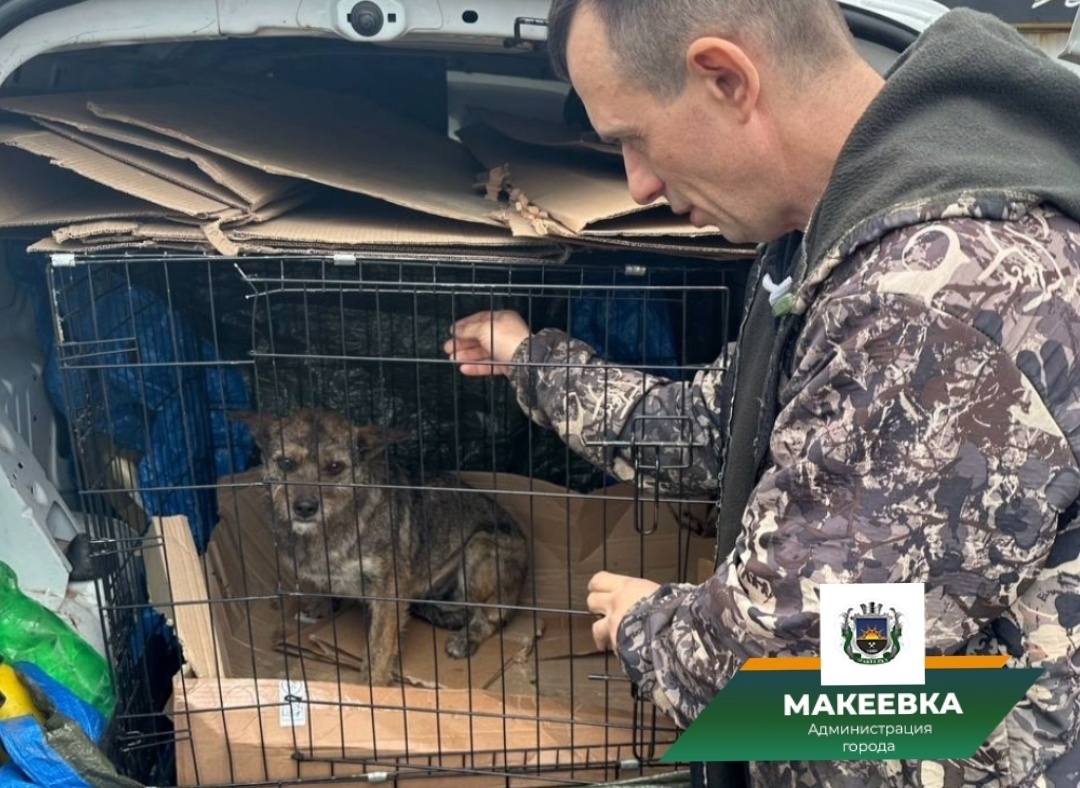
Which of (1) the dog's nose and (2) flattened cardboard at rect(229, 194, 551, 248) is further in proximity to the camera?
(1) the dog's nose

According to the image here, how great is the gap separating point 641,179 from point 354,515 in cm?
214

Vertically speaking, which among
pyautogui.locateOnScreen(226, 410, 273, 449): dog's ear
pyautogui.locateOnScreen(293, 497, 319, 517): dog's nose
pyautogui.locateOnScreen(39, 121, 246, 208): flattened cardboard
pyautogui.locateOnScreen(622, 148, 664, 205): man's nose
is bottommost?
pyautogui.locateOnScreen(293, 497, 319, 517): dog's nose

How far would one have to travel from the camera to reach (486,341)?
103 inches

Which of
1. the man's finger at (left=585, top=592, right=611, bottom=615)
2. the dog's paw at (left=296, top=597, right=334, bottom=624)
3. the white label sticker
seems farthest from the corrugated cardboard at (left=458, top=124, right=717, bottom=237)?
the dog's paw at (left=296, top=597, right=334, bottom=624)

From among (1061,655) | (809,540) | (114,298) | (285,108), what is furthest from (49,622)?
(1061,655)

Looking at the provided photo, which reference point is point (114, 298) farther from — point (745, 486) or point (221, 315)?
point (745, 486)

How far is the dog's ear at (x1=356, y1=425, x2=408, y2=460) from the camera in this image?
3.38m

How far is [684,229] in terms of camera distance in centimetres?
236

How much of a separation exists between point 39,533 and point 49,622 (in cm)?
24

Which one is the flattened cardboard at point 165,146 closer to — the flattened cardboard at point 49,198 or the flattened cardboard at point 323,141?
the flattened cardboard at point 323,141

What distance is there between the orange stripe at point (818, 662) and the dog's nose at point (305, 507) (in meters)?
2.11

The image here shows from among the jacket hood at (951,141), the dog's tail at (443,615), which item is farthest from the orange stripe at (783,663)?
the dog's tail at (443,615)

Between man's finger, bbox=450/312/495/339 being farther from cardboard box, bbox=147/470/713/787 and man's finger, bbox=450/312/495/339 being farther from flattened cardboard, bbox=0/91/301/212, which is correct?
flattened cardboard, bbox=0/91/301/212

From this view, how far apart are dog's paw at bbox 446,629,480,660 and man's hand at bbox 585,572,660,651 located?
1.51m
